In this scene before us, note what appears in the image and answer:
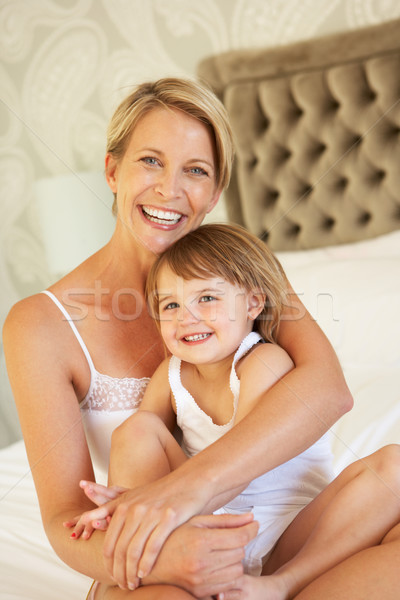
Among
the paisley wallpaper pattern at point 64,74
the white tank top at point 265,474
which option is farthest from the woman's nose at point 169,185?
the paisley wallpaper pattern at point 64,74

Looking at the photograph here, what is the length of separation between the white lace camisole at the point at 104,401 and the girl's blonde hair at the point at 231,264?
0.17 meters

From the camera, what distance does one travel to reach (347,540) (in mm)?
867

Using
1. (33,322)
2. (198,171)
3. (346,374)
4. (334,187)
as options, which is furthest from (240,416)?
(334,187)

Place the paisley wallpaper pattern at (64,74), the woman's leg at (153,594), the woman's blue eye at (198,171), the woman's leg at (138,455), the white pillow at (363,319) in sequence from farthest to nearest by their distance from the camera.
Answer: the paisley wallpaper pattern at (64,74) < the white pillow at (363,319) < the woman's blue eye at (198,171) < the woman's leg at (138,455) < the woman's leg at (153,594)

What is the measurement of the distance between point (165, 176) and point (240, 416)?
1.79 feet

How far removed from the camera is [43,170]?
9.24 feet

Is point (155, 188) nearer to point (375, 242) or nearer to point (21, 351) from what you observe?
point (21, 351)

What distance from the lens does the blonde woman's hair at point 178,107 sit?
1.29m

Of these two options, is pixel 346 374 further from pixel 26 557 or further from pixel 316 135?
pixel 26 557

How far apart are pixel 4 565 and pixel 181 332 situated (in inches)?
24.4

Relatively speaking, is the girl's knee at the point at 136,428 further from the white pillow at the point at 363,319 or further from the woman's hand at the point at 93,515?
the white pillow at the point at 363,319

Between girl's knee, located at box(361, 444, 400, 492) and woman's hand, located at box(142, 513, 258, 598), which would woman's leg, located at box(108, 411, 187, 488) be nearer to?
woman's hand, located at box(142, 513, 258, 598)

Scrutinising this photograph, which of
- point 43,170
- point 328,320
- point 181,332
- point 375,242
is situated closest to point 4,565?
point 181,332

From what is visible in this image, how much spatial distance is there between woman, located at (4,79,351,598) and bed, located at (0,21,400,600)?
55 cm
